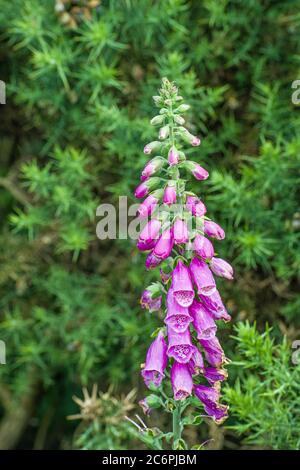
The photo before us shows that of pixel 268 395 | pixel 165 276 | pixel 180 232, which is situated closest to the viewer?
pixel 180 232

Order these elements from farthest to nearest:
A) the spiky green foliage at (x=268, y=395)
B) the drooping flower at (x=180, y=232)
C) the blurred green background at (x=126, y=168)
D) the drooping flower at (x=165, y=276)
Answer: the blurred green background at (x=126, y=168) → the spiky green foliage at (x=268, y=395) → the drooping flower at (x=165, y=276) → the drooping flower at (x=180, y=232)

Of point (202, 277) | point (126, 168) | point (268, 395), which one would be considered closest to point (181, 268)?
point (202, 277)

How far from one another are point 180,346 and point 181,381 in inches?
2.9

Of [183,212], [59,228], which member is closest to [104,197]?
[59,228]

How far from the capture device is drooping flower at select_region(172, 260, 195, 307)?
1406mm

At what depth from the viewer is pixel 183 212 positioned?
1.44 metres

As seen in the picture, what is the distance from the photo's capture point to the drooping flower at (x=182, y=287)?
1406 millimetres

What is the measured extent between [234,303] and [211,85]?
2.54 ft

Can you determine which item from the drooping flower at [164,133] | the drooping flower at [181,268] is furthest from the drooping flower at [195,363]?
the drooping flower at [164,133]

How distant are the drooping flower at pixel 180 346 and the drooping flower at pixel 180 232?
19cm

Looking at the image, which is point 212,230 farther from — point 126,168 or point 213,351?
point 126,168

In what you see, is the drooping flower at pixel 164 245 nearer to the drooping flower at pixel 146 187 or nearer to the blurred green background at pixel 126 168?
the drooping flower at pixel 146 187

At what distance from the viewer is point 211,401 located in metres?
1.49

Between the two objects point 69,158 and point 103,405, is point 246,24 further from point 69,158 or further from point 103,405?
point 103,405
